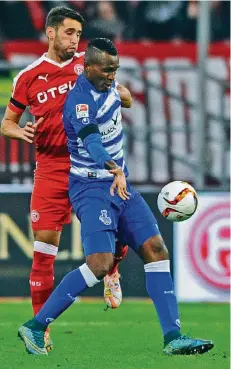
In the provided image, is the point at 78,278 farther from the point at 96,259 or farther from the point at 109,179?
the point at 109,179

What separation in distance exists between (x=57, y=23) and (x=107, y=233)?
163 centimetres

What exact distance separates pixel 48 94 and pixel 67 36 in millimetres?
446

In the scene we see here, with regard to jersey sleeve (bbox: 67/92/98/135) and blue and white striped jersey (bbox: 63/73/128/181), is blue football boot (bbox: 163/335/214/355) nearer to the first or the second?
blue and white striped jersey (bbox: 63/73/128/181)

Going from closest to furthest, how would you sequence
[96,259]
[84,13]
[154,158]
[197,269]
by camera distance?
[96,259], [197,269], [154,158], [84,13]

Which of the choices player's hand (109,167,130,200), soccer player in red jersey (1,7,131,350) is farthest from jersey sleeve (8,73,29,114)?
player's hand (109,167,130,200)

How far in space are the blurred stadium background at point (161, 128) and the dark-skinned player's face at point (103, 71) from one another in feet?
14.1

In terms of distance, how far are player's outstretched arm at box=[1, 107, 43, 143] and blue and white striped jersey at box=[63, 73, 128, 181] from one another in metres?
0.25

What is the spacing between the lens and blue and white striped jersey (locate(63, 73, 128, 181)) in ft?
26.4

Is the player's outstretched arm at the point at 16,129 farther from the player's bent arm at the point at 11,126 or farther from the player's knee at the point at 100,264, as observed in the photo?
the player's knee at the point at 100,264

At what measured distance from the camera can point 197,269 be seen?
12.3 meters

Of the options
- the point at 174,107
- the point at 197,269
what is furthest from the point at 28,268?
the point at 174,107

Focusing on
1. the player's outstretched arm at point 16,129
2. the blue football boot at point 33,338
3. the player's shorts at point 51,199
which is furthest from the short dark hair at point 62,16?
the blue football boot at point 33,338

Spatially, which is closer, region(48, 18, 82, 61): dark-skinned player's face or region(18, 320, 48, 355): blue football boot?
region(18, 320, 48, 355): blue football boot

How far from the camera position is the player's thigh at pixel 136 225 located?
8180mm
